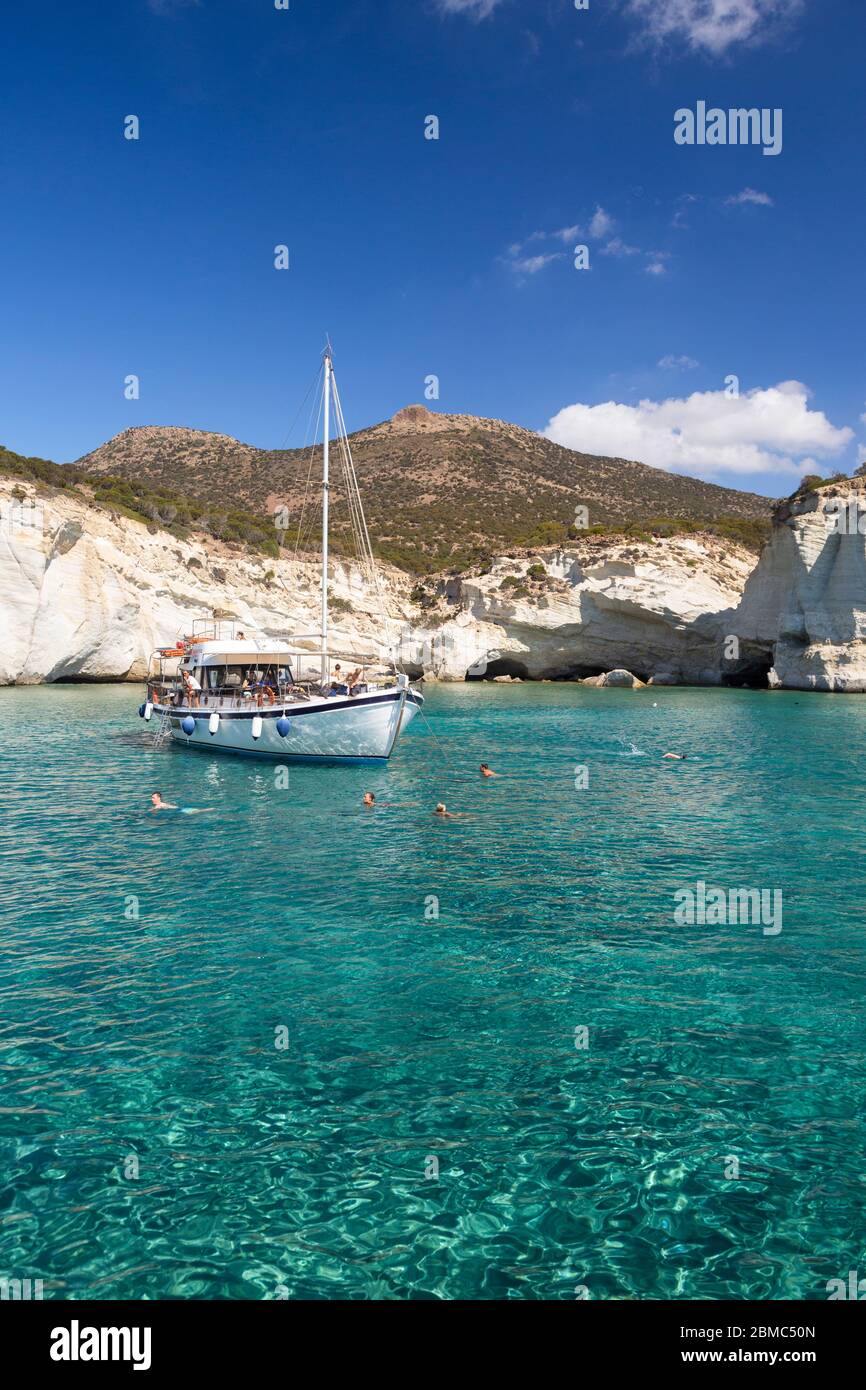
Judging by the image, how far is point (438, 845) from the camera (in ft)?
48.0

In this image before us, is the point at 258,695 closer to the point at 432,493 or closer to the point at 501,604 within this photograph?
the point at 501,604

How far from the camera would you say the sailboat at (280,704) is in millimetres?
23359

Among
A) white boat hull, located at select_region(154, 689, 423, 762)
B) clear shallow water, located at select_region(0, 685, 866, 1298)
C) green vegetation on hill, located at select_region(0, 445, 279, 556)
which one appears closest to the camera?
clear shallow water, located at select_region(0, 685, 866, 1298)

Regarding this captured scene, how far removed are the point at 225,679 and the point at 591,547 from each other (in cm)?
4284

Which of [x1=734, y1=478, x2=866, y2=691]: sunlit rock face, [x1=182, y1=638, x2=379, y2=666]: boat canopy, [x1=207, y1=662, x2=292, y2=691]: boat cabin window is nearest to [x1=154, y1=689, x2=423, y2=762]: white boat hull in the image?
[x1=207, y1=662, x2=292, y2=691]: boat cabin window

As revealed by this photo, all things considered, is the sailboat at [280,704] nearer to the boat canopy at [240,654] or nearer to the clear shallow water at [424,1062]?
the boat canopy at [240,654]

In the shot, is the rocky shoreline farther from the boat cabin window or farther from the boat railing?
the boat cabin window

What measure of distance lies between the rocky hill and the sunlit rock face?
21435 mm

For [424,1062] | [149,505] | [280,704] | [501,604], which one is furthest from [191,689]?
[149,505]

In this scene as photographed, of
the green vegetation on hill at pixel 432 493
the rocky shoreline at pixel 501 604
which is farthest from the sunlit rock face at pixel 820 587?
the green vegetation on hill at pixel 432 493

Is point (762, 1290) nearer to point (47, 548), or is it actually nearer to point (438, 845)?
point (438, 845)

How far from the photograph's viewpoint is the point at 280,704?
24.4 m

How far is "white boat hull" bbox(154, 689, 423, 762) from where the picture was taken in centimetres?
2314

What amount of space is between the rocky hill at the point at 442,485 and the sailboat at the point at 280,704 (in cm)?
4816
